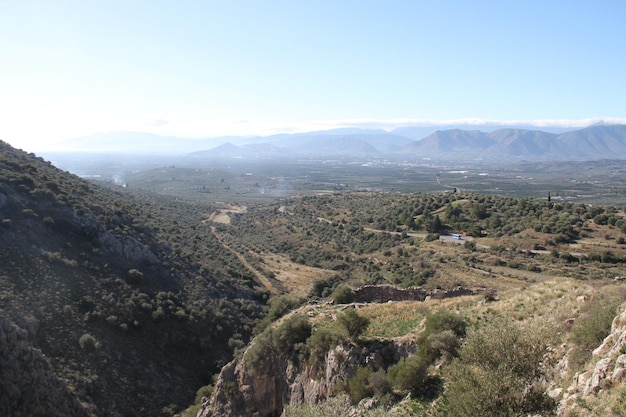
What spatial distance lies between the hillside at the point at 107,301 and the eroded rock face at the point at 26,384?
0.54ft

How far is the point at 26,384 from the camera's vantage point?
1750 cm

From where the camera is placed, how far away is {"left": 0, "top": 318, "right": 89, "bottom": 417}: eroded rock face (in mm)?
16984

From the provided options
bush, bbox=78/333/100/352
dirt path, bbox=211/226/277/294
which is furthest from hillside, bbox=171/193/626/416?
bush, bbox=78/333/100/352

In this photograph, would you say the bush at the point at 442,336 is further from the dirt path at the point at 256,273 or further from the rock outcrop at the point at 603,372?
the dirt path at the point at 256,273

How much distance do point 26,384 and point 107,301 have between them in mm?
10835

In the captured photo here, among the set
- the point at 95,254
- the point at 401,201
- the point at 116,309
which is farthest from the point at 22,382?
the point at 401,201

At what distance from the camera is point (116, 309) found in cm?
2791

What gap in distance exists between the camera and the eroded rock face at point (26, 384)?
17.0 m

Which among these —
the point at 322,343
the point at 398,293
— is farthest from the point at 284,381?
the point at 398,293

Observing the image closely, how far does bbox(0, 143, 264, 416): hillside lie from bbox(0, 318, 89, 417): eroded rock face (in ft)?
0.54

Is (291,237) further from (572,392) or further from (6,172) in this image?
(572,392)

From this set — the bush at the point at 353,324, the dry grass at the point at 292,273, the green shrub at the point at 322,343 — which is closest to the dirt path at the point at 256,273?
the dry grass at the point at 292,273

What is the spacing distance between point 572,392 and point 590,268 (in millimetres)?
31012

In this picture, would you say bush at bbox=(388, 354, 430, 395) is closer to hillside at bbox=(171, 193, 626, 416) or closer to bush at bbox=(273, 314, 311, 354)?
hillside at bbox=(171, 193, 626, 416)
